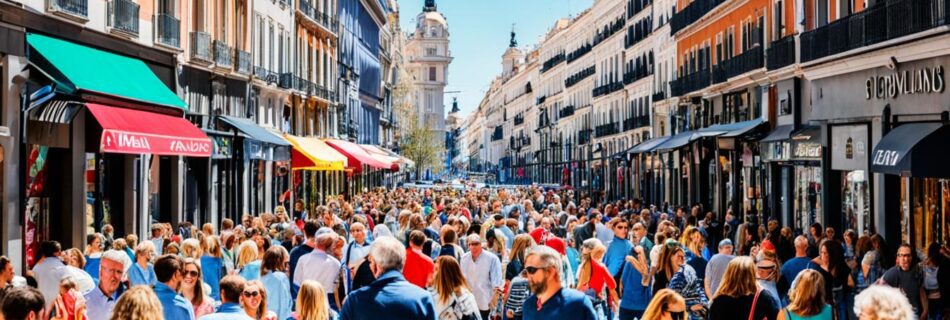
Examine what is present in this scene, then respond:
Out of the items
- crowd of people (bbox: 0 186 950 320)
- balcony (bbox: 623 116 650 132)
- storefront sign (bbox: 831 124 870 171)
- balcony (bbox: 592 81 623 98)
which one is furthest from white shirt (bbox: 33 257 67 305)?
balcony (bbox: 592 81 623 98)

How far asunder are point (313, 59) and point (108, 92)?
2864cm

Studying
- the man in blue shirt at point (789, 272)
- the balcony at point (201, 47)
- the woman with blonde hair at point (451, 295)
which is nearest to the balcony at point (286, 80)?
the balcony at point (201, 47)

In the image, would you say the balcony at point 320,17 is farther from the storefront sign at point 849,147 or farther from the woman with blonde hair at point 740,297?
the woman with blonde hair at point 740,297

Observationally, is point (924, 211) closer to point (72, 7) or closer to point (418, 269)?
point (418, 269)

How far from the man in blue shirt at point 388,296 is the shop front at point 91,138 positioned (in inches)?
496

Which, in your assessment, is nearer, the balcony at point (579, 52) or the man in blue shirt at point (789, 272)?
the man in blue shirt at point (789, 272)

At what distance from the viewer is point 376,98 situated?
262 feet

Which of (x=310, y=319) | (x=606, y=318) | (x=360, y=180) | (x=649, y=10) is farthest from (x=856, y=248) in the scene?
(x=360, y=180)

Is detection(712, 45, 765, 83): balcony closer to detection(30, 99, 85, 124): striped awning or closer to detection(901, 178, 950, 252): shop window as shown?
detection(901, 178, 950, 252): shop window

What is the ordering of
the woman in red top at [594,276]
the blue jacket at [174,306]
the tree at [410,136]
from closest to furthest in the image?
the blue jacket at [174,306]
the woman in red top at [594,276]
the tree at [410,136]

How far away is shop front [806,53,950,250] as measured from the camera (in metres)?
20.5

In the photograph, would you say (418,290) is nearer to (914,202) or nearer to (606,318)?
(606,318)

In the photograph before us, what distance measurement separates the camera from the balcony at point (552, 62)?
104 m

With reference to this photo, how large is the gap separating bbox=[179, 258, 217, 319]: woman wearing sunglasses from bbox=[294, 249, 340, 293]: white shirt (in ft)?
10.1
